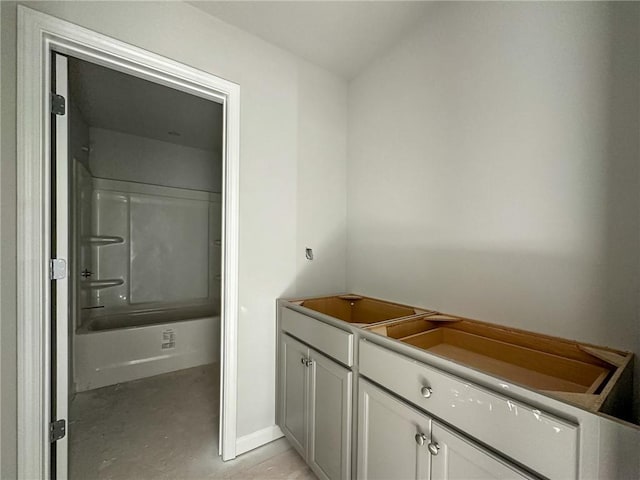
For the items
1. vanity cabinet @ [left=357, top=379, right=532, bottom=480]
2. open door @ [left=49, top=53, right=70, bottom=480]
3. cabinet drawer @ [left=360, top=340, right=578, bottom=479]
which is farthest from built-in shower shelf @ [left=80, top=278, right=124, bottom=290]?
cabinet drawer @ [left=360, top=340, right=578, bottom=479]

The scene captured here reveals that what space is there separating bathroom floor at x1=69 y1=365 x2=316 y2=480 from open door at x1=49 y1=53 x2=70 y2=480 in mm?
319

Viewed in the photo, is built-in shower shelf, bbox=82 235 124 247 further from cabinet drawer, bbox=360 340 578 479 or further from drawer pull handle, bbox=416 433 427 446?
drawer pull handle, bbox=416 433 427 446

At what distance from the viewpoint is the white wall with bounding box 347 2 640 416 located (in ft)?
2.99

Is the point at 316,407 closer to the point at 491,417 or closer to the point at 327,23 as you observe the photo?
the point at 491,417

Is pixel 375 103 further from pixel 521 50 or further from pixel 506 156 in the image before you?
pixel 506 156

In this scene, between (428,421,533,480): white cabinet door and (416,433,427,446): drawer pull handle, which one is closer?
(428,421,533,480): white cabinet door

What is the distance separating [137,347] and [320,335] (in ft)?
6.78

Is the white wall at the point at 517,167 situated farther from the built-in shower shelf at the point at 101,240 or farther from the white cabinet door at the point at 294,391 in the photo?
the built-in shower shelf at the point at 101,240

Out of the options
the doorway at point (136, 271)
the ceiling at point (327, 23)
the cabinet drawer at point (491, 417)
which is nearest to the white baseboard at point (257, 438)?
the doorway at point (136, 271)

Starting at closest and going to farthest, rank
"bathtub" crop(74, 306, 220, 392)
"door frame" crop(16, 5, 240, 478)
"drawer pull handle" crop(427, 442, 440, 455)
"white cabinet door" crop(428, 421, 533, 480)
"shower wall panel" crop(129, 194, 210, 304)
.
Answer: "white cabinet door" crop(428, 421, 533, 480) < "drawer pull handle" crop(427, 442, 440, 455) < "door frame" crop(16, 5, 240, 478) < "bathtub" crop(74, 306, 220, 392) < "shower wall panel" crop(129, 194, 210, 304)

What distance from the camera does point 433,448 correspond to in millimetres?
848

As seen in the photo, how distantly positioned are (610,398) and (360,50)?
2.02m

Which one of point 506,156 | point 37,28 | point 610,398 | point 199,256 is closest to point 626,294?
point 610,398

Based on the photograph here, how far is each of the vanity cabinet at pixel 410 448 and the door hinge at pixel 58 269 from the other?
1.44m
